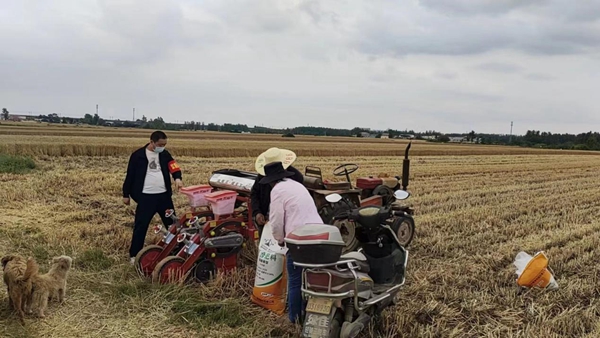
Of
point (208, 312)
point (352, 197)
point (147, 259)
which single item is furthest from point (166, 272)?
point (352, 197)

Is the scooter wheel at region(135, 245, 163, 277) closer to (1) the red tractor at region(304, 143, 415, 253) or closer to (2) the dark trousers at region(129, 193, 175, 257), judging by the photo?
(2) the dark trousers at region(129, 193, 175, 257)

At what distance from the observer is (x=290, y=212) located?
455cm

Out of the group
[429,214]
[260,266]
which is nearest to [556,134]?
[429,214]

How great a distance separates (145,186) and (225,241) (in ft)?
5.47

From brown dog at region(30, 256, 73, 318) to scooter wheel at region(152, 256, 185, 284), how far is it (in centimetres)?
95

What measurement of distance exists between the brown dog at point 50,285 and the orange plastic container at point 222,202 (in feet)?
5.85

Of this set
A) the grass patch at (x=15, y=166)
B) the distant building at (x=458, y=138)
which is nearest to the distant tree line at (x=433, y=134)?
the distant building at (x=458, y=138)

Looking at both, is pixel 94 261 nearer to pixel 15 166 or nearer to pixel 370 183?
pixel 370 183

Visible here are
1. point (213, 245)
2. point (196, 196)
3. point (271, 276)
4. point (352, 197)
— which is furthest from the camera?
point (352, 197)

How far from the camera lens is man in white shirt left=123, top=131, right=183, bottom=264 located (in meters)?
6.66

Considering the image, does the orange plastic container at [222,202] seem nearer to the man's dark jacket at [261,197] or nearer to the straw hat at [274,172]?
the man's dark jacket at [261,197]

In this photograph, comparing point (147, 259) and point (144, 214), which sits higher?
point (144, 214)

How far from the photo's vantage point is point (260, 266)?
206 inches

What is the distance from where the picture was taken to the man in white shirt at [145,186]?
6660mm
